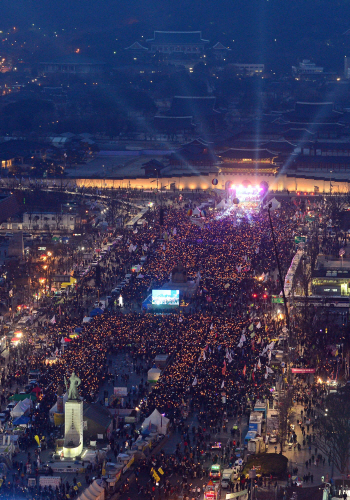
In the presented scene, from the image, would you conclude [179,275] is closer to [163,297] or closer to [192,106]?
[163,297]

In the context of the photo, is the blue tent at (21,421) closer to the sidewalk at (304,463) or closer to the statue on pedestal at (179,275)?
the sidewalk at (304,463)

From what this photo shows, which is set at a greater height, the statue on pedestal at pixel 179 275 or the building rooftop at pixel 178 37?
the building rooftop at pixel 178 37

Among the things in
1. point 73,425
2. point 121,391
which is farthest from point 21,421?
point 121,391

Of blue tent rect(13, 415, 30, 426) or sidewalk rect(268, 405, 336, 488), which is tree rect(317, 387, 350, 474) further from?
blue tent rect(13, 415, 30, 426)

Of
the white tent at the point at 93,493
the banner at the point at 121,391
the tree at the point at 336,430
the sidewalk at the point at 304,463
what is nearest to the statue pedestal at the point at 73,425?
the white tent at the point at 93,493

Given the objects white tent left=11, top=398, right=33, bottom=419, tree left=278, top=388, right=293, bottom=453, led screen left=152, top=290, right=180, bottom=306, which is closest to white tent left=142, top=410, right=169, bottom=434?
tree left=278, top=388, right=293, bottom=453

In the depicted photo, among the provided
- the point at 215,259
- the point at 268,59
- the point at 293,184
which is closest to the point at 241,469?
the point at 215,259

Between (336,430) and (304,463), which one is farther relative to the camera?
(304,463)
